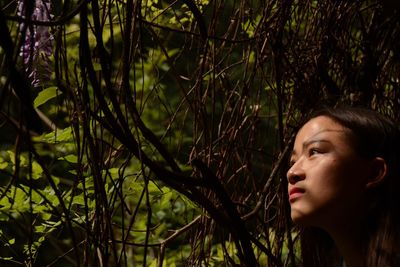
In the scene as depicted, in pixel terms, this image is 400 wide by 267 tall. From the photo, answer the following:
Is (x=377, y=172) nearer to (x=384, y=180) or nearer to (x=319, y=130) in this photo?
(x=384, y=180)

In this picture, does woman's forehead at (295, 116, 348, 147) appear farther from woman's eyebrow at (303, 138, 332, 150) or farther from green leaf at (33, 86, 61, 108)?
Result: green leaf at (33, 86, 61, 108)

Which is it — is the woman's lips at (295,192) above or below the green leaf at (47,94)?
below

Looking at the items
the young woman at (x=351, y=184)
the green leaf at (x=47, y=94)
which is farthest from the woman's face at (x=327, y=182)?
the green leaf at (x=47, y=94)

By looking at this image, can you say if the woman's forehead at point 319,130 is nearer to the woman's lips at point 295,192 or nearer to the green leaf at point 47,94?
the woman's lips at point 295,192

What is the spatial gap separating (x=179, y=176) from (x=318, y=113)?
34 centimetres

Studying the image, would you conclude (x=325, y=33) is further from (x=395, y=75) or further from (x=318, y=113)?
(x=318, y=113)

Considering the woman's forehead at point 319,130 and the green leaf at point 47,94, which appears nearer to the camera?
the green leaf at point 47,94

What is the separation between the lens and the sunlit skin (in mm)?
1466

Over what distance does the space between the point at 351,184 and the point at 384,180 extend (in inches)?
2.9

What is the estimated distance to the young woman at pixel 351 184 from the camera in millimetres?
1472

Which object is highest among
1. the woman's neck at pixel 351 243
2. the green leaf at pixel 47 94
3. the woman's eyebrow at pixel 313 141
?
the green leaf at pixel 47 94

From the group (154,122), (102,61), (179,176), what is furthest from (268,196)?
(154,122)

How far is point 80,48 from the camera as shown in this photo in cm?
132

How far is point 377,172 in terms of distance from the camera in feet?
5.01
